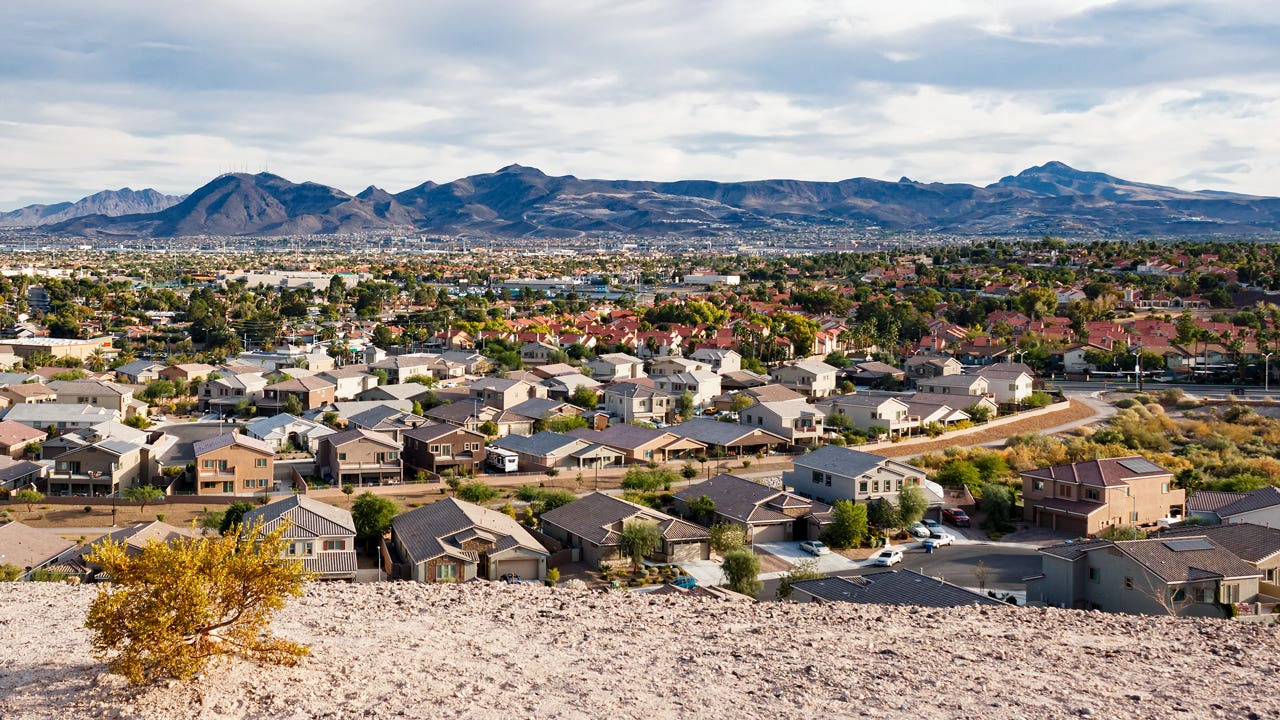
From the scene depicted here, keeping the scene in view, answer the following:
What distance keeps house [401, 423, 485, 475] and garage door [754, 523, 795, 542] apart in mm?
9893

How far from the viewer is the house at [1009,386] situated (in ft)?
131

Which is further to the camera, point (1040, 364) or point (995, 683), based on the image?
point (1040, 364)

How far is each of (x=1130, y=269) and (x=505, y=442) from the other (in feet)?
214

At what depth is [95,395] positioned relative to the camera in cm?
3500

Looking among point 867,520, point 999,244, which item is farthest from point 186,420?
point 999,244

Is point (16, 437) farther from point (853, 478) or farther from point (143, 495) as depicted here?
point (853, 478)

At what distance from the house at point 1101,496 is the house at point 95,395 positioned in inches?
1084

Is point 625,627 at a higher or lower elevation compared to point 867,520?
higher

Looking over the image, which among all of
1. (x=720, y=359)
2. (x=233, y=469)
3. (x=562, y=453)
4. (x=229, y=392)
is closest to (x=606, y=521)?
(x=562, y=453)

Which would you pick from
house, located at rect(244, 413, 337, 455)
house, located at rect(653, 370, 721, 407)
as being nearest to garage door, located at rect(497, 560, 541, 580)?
house, located at rect(244, 413, 337, 455)

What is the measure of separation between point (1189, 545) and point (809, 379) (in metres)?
26.9

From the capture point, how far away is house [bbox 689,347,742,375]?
46.4 m

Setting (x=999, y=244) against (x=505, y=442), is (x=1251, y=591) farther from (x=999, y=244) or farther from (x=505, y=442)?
(x=999, y=244)

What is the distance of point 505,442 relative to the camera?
29938mm
